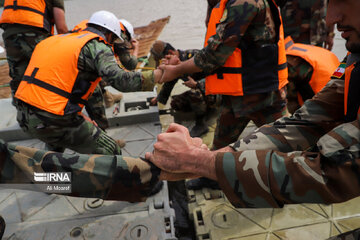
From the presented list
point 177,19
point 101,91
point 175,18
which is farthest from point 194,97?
point 175,18

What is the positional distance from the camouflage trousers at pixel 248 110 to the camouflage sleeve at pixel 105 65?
1095 millimetres

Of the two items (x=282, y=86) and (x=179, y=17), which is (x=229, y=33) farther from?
(x=179, y=17)

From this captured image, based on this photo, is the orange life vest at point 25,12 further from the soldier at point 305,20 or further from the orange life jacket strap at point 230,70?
the soldier at point 305,20

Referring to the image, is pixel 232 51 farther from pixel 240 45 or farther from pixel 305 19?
pixel 305 19

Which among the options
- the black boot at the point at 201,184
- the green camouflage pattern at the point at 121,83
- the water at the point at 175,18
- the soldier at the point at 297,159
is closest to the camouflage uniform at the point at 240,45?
the black boot at the point at 201,184

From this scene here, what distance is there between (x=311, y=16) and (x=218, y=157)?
154 inches

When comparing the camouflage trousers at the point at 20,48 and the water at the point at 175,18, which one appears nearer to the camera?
the camouflage trousers at the point at 20,48

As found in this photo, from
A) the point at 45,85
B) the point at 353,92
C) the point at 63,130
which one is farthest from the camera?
the point at 63,130

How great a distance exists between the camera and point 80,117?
8.91ft

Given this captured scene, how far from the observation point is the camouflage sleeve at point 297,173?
1.16 metres

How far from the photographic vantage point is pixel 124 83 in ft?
8.48

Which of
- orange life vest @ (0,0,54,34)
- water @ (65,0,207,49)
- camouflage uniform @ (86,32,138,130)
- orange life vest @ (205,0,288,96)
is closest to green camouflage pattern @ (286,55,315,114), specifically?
orange life vest @ (205,0,288,96)

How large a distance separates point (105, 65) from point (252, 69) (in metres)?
1.47

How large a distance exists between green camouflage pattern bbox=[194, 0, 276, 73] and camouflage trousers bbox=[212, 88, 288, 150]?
491mm
